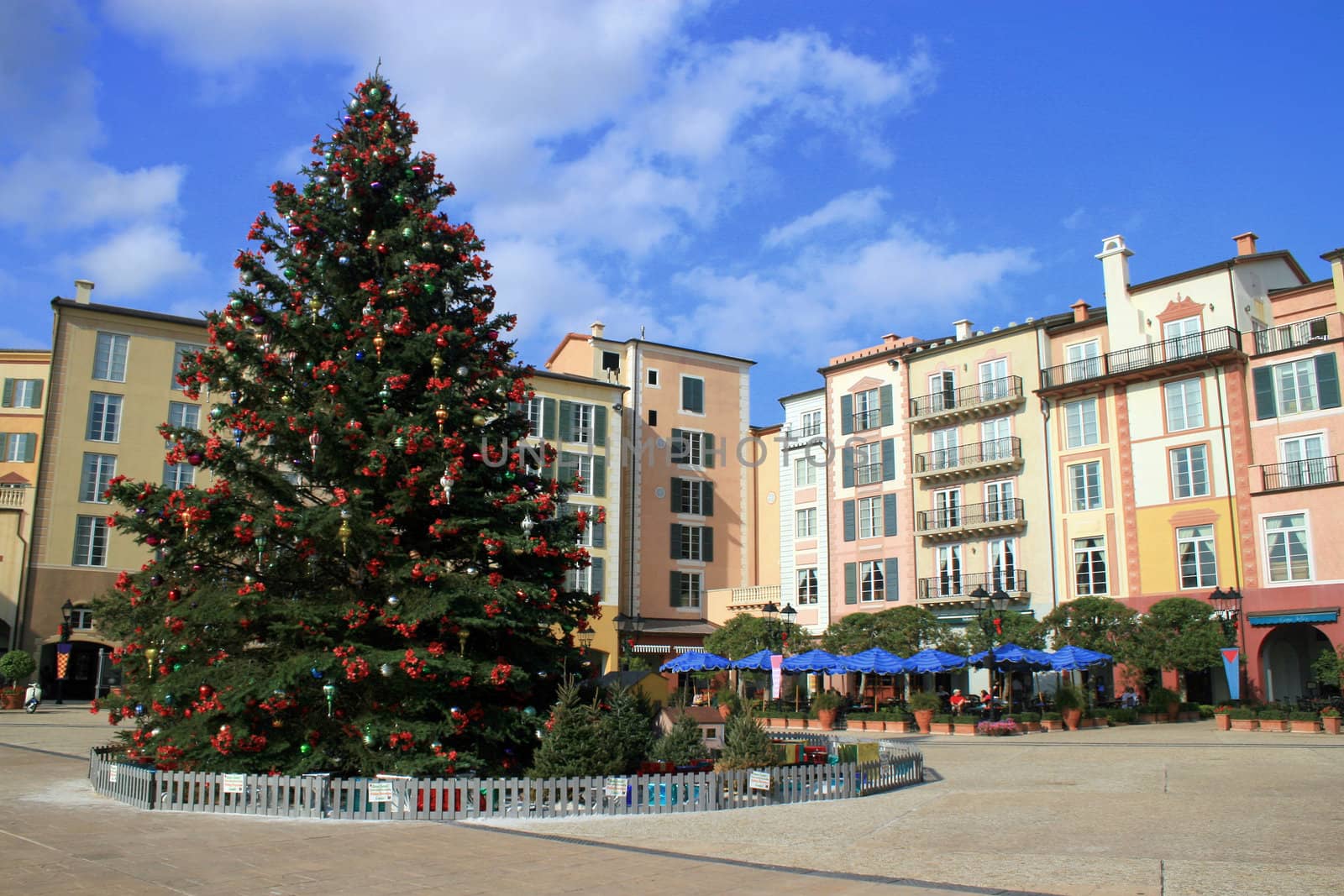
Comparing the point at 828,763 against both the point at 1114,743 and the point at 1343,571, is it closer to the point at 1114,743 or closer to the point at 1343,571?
the point at 1114,743

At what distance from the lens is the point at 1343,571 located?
34.2m

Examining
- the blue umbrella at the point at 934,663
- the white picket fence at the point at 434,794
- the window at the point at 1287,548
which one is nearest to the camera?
the white picket fence at the point at 434,794

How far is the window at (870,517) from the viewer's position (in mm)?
48281

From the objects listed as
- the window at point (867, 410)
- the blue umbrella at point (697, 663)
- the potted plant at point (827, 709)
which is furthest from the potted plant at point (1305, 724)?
the window at point (867, 410)

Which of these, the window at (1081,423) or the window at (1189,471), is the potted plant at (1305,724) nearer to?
the window at (1189,471)

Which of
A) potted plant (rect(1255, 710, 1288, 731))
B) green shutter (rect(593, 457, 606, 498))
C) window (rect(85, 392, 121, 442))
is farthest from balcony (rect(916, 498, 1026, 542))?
window (rect(85, 392, 121, 442))

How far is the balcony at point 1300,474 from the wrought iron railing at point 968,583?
31.5 ft

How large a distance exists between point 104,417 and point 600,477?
21925 mm

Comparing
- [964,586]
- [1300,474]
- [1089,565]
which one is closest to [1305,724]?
[1300,474]

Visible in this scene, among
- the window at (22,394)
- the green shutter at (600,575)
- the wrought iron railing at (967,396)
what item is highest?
the window at (22,394)

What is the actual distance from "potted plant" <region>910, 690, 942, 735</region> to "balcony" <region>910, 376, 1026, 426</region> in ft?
50.0

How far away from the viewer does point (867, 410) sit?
163ft

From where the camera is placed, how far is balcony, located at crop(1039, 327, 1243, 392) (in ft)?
123

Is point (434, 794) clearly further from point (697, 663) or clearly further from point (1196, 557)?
point (1196, 557)
